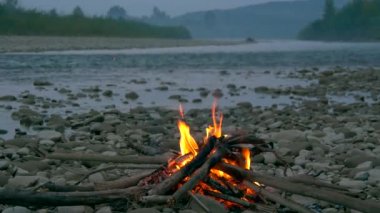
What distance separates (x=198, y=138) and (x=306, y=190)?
3698mm

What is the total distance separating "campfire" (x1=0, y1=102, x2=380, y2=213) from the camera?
4977mm

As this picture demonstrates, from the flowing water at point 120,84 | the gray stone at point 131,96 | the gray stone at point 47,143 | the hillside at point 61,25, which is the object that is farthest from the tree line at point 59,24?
the gray stone at point 47,143

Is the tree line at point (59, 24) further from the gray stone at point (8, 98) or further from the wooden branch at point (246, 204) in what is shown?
the wooden branch at point (246, 204)

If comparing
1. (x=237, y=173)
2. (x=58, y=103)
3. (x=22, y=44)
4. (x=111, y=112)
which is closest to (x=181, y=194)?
(x=237, y=173)

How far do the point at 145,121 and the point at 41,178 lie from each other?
6.19 meters

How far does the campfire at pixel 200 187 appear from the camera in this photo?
498 cm

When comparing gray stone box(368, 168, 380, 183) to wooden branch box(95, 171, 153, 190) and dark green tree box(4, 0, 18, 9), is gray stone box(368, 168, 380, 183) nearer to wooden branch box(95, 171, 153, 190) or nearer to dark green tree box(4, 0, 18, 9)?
wooden branch box(95, 171, 153, 190)

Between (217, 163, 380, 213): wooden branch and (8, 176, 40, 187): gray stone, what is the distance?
6.57 feet

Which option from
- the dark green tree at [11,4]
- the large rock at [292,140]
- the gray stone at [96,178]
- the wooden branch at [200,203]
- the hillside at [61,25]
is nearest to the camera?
the wooden branch at [200,203]

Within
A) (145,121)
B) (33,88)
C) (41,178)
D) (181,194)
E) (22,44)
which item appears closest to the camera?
(181,194)

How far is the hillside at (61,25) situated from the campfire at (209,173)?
2166 inches

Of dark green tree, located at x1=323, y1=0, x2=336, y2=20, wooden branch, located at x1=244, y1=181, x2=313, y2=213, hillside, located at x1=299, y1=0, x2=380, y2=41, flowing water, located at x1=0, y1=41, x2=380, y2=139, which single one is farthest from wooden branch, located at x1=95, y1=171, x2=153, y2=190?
dark green tree, located at x1=323, y1=0, x2=336, y2=20

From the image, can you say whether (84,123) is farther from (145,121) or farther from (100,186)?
(100,186)

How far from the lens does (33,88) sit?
2062 cm
